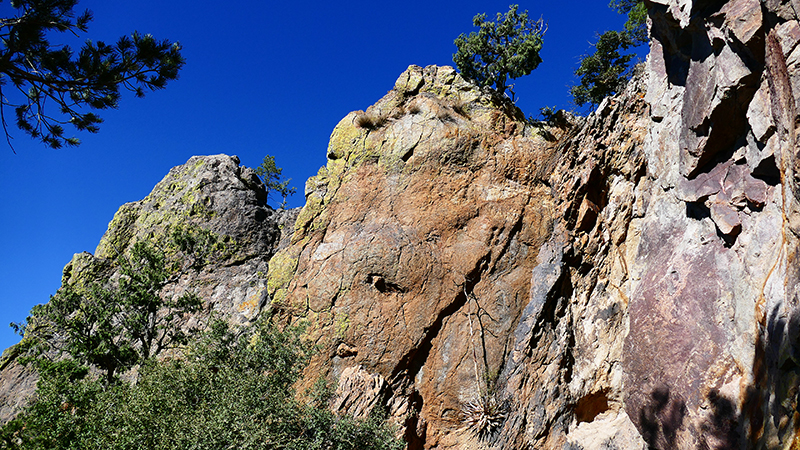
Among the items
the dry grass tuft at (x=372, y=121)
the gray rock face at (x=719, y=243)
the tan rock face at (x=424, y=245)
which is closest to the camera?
the gray rock face at (x=719, y=243)

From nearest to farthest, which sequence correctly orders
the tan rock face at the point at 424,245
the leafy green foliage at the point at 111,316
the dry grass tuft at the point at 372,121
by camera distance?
the tan rock face at the point at 424,245, the leafy green foliage at the point at 111,316, the dry grass tuft at the point at 372,121

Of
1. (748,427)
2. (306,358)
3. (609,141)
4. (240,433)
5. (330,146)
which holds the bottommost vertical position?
(748,427)

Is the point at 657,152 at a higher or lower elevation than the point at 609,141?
lower

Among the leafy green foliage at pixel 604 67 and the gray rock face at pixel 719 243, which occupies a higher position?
the leafy green foliage at pixel 604 67

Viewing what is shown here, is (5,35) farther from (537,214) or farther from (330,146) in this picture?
(537,214)

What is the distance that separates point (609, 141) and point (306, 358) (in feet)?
39.8

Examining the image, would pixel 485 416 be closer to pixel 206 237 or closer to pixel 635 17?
pixel 206 237

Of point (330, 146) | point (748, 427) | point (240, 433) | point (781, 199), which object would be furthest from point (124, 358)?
point (781, 199)

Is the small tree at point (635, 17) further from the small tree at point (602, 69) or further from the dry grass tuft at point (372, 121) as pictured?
the dry grass tuft at point (372, 121)

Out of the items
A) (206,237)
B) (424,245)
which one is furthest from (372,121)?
(206,237)

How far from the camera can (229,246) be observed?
2155 cm

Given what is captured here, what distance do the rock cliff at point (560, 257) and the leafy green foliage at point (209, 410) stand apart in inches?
63.9

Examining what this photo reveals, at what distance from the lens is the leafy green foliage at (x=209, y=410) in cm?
1139

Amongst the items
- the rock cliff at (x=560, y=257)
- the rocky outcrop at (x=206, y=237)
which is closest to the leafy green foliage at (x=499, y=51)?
the rock cliff at (x=560, y=257)
